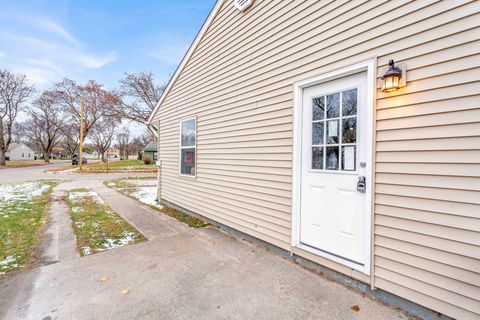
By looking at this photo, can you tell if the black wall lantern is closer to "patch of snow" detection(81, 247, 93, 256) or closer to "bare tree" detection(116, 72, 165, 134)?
"patch of snow" detection(81, 247, 93, 256)

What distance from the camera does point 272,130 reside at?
3336 millimetres

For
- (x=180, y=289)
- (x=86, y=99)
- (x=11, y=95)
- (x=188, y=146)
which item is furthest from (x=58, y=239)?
(x=11, y=95)

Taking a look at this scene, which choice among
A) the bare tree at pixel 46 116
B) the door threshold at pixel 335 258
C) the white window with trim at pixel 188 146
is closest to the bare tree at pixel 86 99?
the bare tree at pixel 46 116

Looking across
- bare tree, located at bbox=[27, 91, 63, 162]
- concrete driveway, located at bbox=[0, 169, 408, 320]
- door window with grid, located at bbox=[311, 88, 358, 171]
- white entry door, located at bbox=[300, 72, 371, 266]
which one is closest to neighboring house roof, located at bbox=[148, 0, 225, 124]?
white entry door, located at bbox=[300, 72, 371, 266]

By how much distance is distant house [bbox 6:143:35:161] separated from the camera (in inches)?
2324

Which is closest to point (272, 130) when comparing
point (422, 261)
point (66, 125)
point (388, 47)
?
point (388, 47)

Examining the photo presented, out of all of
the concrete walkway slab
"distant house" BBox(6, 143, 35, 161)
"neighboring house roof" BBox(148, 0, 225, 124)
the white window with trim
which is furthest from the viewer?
"distant house" BBox(6, 143, 35, 161)

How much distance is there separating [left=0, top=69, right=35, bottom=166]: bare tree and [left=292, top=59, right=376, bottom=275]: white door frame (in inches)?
1257

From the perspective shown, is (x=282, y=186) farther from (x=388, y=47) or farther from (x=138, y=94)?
(x=138, y=94)

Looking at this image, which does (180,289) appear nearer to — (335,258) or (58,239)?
(335,258)

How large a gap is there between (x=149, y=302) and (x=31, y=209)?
19.5ft

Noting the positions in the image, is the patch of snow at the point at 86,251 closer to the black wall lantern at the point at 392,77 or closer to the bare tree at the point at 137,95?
the black wall lantern at the point at 392,77

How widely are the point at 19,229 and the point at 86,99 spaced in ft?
78.8

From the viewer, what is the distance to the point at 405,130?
2.04 meters
